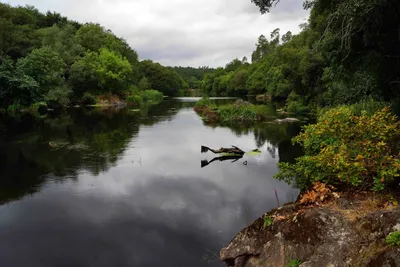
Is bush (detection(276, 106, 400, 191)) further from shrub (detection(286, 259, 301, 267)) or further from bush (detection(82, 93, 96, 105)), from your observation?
bush (detection(82, 93, 96, 105))

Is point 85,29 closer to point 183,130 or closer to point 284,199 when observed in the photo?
point 183,130

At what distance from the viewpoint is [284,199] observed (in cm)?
1222

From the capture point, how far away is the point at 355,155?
7.76 meters

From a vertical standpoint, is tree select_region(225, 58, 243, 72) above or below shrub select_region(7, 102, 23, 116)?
above

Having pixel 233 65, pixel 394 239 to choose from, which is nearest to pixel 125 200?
pixel 394 239

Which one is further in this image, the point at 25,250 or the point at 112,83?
the point at 112,83

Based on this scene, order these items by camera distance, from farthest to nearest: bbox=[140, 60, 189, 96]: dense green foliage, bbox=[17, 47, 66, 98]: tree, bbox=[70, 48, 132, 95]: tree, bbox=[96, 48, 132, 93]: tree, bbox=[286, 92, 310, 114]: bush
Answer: bbox=[140, 60, 189, 96]: dense green foliage < bbox=[96, 48, 132, 93]: tree < bbox=[70, 48, 132, 95]: tree < bbox=[17, 47, 66, 98]: tree < bbox=[286, 92, 310, 114]: bush

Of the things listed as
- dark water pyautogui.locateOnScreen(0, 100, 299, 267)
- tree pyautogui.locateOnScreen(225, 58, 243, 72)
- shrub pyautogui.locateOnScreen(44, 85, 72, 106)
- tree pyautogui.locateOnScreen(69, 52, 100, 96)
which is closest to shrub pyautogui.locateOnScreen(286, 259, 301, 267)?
dark water pyautogui.locateOnScreen(0, 100, 299, 267)

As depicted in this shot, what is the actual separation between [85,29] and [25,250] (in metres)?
77.7

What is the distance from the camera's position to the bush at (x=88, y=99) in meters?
62.0

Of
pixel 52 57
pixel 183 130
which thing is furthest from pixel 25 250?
pixel 52 57

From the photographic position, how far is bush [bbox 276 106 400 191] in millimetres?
7070

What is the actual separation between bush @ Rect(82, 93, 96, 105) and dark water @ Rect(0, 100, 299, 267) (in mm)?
39887

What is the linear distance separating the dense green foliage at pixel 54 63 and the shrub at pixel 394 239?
153ft
